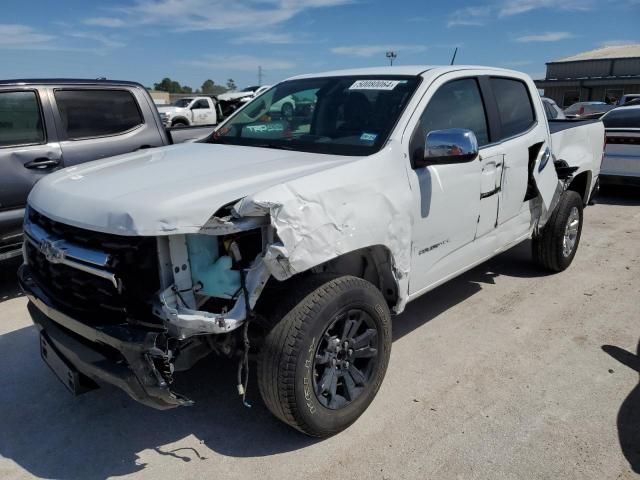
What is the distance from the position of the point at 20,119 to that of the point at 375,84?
11.5 feet

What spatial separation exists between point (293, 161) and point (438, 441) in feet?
5.65

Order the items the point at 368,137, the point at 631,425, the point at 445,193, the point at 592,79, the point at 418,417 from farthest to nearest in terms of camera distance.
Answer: the point at 592,79, the point at 445,193, the point at 368,137, the point at 418,417, the point at 631,425

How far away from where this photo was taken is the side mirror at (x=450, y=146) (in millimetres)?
3016

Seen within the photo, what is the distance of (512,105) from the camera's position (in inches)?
174

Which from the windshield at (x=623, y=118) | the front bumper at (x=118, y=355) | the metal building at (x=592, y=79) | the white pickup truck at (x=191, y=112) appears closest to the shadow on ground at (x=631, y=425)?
the front bumper at (x=118, y=355)

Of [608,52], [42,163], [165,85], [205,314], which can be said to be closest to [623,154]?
[42,163]

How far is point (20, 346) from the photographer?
13.0 feet

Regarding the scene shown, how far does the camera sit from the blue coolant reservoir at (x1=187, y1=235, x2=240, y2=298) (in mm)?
2434

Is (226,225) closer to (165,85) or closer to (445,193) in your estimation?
(445,193)

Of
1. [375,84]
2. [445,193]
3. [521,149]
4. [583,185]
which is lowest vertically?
[583,185]

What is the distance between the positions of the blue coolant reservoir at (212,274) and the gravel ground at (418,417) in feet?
3.11

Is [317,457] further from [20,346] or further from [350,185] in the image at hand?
[20,346]

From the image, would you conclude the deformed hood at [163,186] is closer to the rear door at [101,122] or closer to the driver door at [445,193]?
the driver door at [445,193]

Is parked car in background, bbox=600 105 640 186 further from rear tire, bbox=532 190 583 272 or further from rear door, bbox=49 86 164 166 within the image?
rear door, bbox=49 86 164 166
